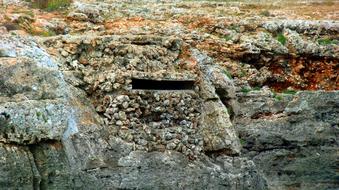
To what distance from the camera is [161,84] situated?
57.3 feet

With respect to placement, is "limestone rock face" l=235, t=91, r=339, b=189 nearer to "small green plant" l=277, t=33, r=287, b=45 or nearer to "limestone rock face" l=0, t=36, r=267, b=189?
"limestone rock face" l=0, t=36, r=267, b=189

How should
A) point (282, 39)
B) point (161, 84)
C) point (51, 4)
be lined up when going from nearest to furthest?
1. point (161, 84)
2. point (282, 39)
3. point (51, 4)

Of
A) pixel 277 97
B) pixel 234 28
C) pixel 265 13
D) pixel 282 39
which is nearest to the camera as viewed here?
pixel 277 97

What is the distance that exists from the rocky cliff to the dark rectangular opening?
→ 4cm

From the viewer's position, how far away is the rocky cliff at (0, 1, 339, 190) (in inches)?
586

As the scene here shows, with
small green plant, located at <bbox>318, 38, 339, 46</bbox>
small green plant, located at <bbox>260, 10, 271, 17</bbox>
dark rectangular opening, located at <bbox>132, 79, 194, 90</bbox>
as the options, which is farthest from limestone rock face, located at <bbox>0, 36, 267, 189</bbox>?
small green plant, located at <bbox>260, 10, 271, 17</bbox>

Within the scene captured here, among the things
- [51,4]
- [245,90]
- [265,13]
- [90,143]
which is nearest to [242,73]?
[245,90]

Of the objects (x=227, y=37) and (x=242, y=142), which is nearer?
(x=242, y=142)

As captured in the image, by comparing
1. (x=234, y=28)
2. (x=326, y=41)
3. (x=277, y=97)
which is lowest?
(x=277, y=97)

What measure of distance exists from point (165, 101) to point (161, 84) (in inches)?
24.1

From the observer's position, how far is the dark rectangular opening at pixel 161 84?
56.1 ft

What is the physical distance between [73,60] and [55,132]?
2689 millimetres

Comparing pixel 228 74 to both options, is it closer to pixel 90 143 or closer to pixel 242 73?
pixel 242 73

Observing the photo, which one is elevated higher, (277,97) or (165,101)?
(165,101)
